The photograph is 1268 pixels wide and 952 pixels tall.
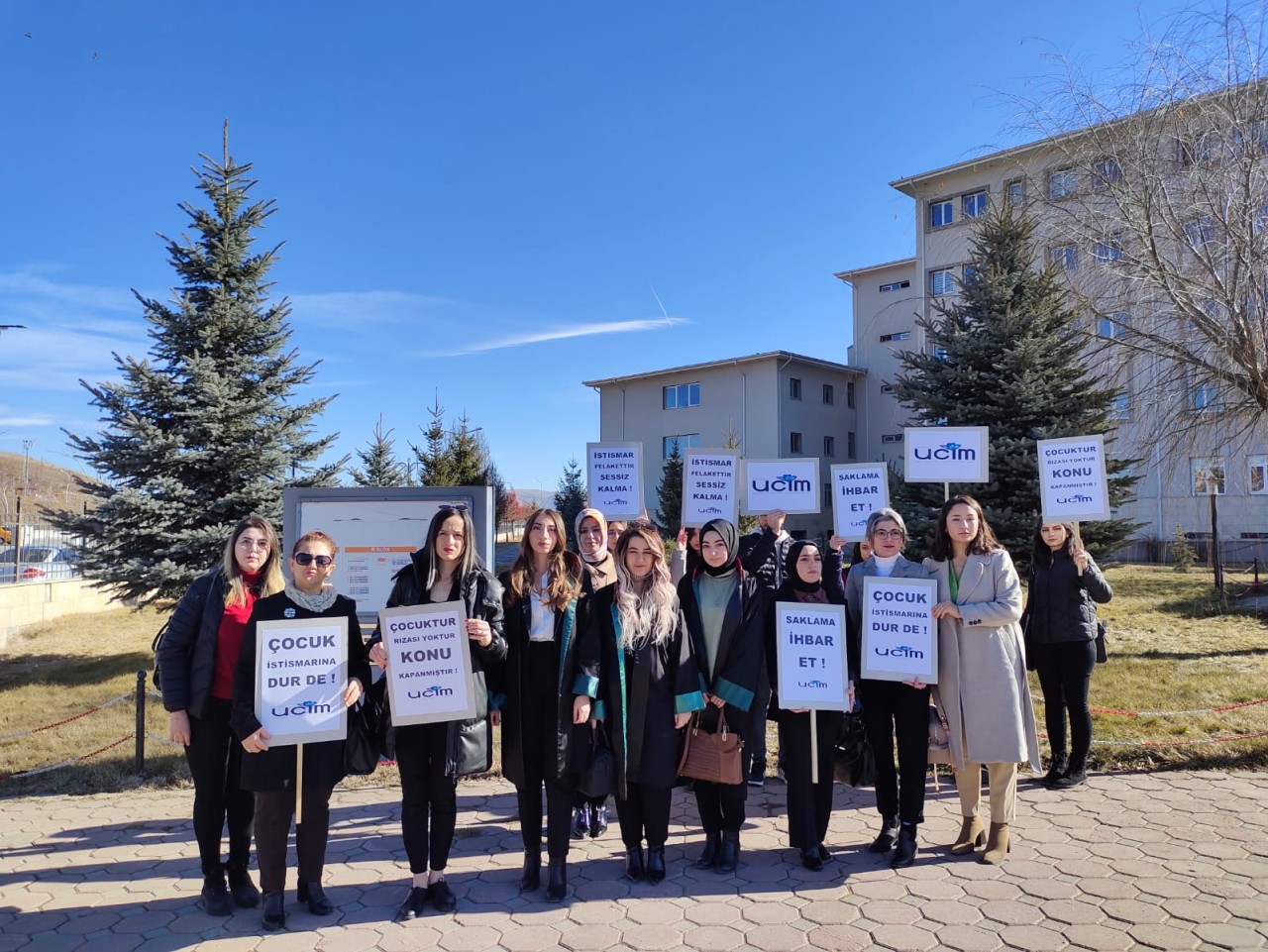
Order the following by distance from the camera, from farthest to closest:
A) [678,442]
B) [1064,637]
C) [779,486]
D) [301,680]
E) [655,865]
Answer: [678,442] < [779,486] < [1064,637] < [655,865] < [301,680]

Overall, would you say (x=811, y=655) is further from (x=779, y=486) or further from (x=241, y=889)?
(x=241, y=889)

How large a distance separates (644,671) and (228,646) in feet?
7.45

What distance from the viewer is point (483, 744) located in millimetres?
4391

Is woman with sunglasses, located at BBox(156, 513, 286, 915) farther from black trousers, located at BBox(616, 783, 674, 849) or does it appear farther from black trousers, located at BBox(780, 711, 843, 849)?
black trousers, located at BBox(780, 711, 843, 849)

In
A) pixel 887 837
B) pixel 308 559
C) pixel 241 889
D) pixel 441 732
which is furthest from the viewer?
pixel 887 837

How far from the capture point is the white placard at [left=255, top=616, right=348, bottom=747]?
4031 mm

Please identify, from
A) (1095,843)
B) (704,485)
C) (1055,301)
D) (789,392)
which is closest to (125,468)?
(704,485)

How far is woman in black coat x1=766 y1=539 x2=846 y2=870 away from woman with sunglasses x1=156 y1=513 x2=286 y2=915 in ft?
9.90

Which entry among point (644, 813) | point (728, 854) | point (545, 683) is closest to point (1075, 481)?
point (728, 854)

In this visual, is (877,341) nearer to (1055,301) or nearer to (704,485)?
(1055,301)

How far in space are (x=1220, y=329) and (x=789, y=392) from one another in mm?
28792

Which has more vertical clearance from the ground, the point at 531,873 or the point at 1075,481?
the point at 1075,481

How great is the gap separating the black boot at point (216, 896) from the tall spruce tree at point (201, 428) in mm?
8611

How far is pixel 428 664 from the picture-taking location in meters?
4.22
